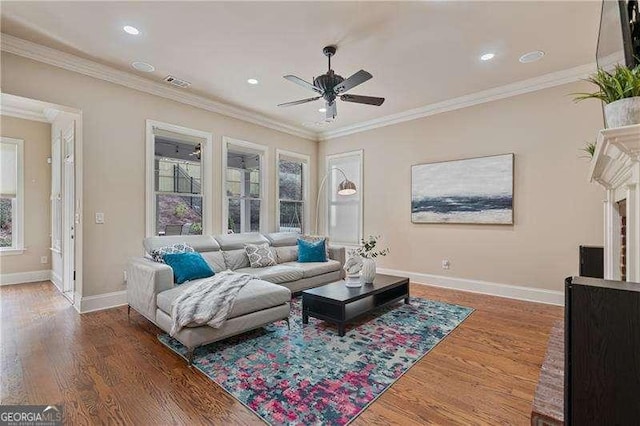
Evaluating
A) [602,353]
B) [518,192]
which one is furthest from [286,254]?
[602,353]

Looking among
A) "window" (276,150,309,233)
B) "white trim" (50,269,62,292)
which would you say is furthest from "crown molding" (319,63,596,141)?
"white trim" (50,269,62,292)

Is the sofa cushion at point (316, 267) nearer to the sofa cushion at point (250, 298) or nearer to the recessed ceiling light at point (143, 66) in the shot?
the sofa cushion at point (250, 298)

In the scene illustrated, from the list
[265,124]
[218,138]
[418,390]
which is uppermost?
[265,124]

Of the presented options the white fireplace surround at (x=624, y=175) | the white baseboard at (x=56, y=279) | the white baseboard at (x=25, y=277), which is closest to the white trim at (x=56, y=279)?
the white baseboard at (x=56, y=279)

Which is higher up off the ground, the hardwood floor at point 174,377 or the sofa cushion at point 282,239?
the sofa cushion at point 282,239

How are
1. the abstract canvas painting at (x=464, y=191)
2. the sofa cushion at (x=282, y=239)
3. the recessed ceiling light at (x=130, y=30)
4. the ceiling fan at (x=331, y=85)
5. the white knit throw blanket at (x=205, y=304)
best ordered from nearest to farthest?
the white knit throw blanket at (x=205, y=304), the recessed ceiling light at (x=130, y=30), the ceiling fan at (x=331, y=85), the abstract canvas painting at (x=464, y=191), the sofa cushion at (x=282, y=239)

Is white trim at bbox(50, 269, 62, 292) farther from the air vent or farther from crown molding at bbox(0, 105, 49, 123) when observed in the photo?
the air vent

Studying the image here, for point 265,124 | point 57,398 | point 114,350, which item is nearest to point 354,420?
point 57,398

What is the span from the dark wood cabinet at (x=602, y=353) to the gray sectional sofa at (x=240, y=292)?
2312 mm

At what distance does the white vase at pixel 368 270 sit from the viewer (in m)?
3.64

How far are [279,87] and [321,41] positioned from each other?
132 centimetres

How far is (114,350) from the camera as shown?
269cm

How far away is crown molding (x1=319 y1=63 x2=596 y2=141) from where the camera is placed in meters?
3.87

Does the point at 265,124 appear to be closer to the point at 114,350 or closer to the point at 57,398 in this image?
the point at 114,350
